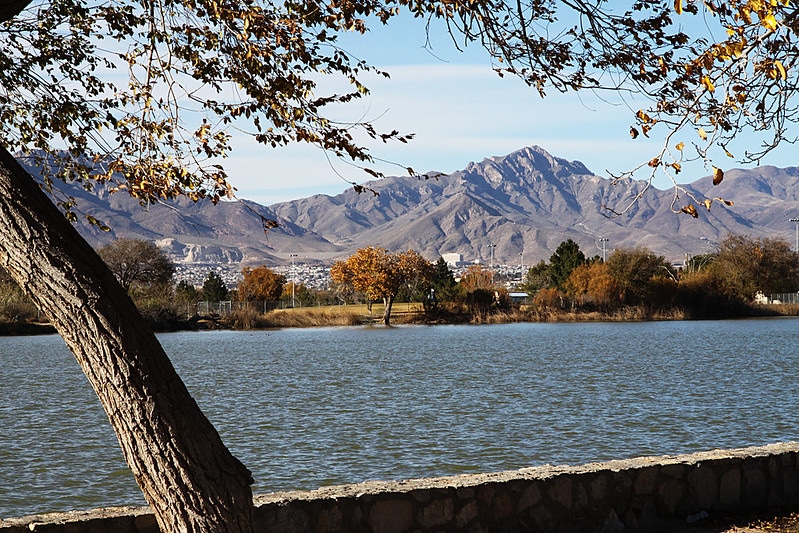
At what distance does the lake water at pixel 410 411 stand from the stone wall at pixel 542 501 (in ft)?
17.7

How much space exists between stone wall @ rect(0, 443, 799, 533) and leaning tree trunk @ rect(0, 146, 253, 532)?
205 centimetres

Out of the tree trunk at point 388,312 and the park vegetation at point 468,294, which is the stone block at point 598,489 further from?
the tree trunk at point 388,312

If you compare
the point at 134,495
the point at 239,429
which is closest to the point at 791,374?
the point at 239,429

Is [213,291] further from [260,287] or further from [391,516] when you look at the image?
[391,516]

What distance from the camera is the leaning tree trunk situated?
4250mm

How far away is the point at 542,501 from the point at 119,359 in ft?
12.9

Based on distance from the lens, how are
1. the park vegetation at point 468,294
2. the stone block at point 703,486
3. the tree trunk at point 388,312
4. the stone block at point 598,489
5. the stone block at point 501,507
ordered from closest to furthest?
the stone block at point 501,507
the stone block at point 598,489
the stone block at point 703,486
the park vegetation at point 468,294
the tree trunk at point 388,312

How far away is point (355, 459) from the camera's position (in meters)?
14.2

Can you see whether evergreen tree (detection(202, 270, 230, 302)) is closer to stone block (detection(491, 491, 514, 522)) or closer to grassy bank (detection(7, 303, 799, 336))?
grassy bank (detection(7, 303, 799, 336))

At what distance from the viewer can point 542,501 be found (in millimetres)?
7129

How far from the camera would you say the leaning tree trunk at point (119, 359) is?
4250 mm

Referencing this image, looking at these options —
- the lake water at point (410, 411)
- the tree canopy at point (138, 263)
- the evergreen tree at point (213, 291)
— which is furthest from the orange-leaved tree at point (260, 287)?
the lake water at point (410, 411)

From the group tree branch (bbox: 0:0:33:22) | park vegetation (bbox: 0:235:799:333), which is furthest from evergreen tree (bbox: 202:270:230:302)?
tree branch (bbox: 0:0:33:22)

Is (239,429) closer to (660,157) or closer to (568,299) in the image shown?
(660,157)
